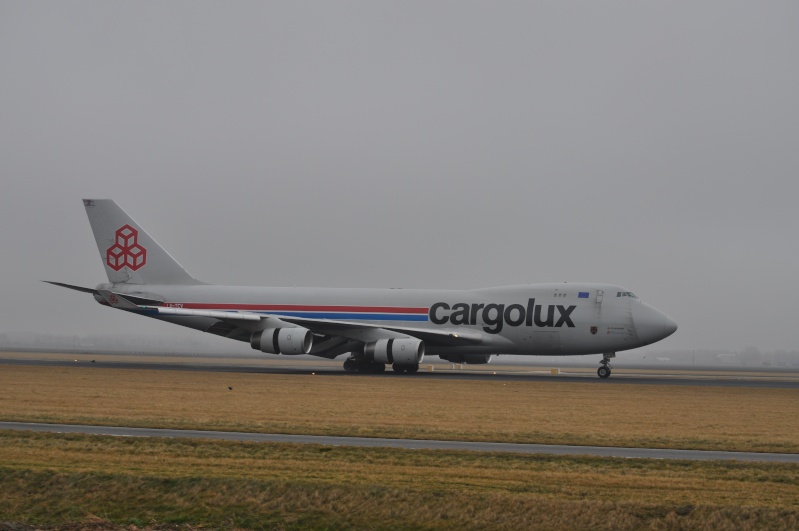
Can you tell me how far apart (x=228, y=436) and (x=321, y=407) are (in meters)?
7.33

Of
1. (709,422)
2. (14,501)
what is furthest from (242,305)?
→ (14,501)

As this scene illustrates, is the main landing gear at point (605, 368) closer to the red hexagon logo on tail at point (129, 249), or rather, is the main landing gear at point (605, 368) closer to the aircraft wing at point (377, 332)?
the aircraft wing at point (377, 332)

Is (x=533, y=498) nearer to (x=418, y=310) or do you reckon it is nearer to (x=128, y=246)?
(x=418, y=310)

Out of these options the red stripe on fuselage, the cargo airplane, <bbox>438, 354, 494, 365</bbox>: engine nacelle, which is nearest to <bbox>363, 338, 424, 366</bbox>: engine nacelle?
the cargo airplane

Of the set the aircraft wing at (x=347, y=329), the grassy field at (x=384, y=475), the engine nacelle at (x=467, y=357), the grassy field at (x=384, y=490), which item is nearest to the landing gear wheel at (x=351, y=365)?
the aircraft wing at (x=347, y=329)

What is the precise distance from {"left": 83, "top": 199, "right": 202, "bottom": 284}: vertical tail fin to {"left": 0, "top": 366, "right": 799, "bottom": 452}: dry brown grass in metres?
13.9

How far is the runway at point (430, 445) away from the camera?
1803cm

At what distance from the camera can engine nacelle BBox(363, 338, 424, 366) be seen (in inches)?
1764

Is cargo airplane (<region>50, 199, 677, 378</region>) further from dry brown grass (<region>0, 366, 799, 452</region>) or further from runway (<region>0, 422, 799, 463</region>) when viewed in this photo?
runway (<region>0, 422, 799, 463</region>)

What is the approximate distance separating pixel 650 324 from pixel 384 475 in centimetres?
3355

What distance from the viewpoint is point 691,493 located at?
14203 millimetres

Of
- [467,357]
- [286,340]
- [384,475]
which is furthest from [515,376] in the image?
[384,475]

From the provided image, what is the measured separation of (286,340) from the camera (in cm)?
4556

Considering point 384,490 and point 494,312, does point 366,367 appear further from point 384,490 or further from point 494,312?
point 384,490
